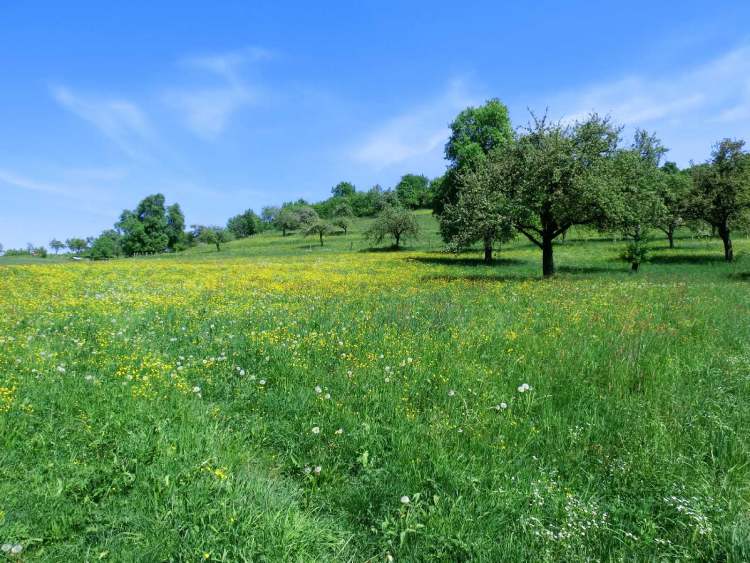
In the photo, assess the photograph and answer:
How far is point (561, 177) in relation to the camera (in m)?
22.8

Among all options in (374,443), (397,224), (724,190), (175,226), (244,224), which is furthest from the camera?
(244,224)

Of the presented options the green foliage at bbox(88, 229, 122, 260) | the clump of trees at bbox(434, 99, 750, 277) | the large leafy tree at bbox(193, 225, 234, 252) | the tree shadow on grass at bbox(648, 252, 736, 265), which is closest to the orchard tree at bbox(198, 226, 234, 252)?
the large leafy tree at bbox(193, 225, 234, 252)

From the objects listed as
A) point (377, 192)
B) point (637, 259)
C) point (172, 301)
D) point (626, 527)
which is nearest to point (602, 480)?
point (626, 527)

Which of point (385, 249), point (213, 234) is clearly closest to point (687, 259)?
point (385, 249)

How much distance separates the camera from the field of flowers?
11.5ft

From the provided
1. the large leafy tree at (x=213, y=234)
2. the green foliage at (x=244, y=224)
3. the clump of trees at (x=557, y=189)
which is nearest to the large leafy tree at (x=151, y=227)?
the green foliage at (x=244, y=224)

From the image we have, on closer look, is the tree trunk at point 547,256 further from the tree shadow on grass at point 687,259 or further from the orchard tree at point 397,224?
the orchard tree at point 397,224

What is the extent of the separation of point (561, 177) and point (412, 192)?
118 metres

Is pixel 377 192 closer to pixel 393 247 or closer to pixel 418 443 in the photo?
pixel 393 247

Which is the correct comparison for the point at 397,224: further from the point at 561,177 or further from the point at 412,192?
the point at 412,192

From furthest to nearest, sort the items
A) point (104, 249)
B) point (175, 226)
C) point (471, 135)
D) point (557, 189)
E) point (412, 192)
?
point (412, 192)
point (175, 226)
point (104, 249)
point (471, 135)
point (557, 189)

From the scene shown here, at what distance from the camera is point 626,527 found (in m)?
3.71

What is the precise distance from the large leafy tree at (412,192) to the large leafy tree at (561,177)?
10442cm

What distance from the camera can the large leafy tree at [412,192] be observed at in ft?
441
